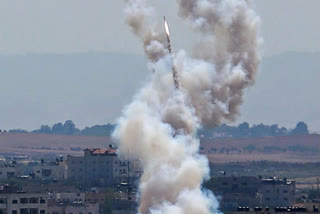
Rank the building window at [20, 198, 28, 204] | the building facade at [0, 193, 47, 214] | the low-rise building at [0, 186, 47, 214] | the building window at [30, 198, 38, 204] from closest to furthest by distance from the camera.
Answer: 1. the building facade at [0, 193, 47, 214]
2. the low-rise building at [0, 186, 47, 214]
3. the building window at [20, 198, 28, 204]
4. the building window at [30, 198, 38, 204]

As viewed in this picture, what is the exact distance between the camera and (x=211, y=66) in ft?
482

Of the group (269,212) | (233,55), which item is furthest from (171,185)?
(269,212)

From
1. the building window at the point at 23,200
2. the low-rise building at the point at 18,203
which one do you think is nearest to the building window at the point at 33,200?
the low-rise building at the point at 18,203

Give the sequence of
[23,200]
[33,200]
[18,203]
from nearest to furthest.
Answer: [18,203]
[23,200]
[33,200]

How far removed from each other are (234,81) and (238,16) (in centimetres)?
540

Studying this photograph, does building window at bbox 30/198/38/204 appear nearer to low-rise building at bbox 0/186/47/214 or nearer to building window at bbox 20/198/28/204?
low-rise building at bbox 0/186/47/214

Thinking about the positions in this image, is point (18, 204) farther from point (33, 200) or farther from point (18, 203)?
point (33, 200)

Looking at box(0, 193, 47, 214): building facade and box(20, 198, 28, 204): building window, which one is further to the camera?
box(20, 198, 28, 204): building window

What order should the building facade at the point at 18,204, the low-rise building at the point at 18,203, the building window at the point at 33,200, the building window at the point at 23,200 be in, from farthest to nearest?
the building window at the point at 33,200, the building window at the point at 23,200, the low-rise building at the point at 18,203, the building facade at the point at 18,204

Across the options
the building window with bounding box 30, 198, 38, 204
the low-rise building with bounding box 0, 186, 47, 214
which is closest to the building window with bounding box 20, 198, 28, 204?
the low-rise building with bounding box 0, 186, 47, 214

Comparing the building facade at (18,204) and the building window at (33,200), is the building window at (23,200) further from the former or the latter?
the building window at (33,200)

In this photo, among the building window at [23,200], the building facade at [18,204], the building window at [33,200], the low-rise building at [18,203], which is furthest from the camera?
the building window at [33,200]

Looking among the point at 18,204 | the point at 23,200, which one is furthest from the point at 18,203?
the point at 23,200

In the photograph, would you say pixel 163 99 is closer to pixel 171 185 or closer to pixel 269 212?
pixel 171 185
